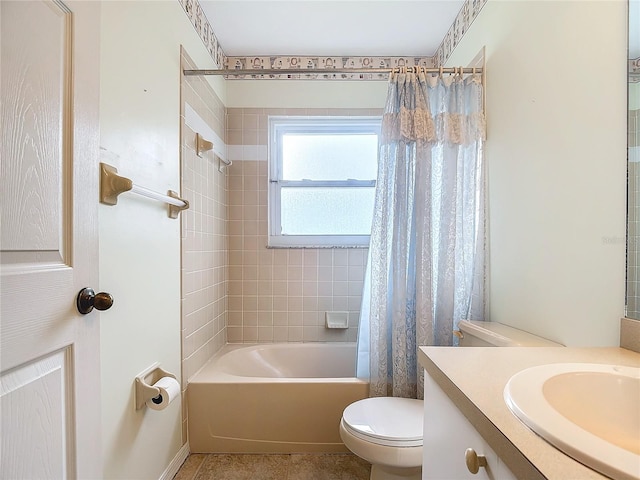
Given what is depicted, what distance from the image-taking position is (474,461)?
621 millimetres

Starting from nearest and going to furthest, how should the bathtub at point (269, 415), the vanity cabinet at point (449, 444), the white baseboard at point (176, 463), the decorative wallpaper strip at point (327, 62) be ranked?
the vanity cabinet at point (449, 444), the white baseboard at point (176, 463), the bathtub at point (269, 415), the decorative wallpaper strip at point (327, 62)

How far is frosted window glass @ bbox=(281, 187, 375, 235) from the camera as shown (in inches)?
101

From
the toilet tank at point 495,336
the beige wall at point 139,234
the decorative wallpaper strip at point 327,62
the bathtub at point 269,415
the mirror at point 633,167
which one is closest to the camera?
the mirror at point 633,167

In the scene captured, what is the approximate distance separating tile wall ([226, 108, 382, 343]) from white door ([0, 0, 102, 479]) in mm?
1658

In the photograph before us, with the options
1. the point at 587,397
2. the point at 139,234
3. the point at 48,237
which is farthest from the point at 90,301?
the point at 587,397

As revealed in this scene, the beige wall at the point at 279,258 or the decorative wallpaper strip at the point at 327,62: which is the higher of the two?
the decorative wallpaper strip at the point at 327,62

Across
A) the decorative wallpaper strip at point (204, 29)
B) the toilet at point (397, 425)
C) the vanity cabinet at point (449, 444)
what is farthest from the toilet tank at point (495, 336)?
the decorative wallpaper strip at point (204, 29)

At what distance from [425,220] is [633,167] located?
85 cm

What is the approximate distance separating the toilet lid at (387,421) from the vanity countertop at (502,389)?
0.54 m

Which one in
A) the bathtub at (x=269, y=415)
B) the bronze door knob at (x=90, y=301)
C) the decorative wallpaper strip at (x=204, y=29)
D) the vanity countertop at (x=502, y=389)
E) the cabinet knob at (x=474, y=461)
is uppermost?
the decorative wallpaper strip at (x=204, y=29)

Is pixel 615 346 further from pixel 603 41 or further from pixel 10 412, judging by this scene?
pixel 10 412

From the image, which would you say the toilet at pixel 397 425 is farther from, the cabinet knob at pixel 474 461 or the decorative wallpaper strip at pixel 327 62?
the decorative wallpaper strip at pixel 327 62

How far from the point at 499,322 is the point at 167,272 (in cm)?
157

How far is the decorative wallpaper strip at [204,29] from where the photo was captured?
182 centimetres
